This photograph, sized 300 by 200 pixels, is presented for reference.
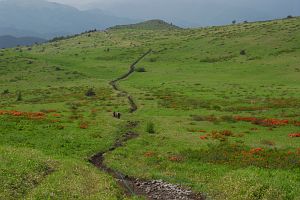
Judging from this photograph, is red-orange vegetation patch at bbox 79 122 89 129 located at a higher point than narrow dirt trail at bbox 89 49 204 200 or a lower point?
lower

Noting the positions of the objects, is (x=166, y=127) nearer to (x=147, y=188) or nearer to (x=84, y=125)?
(x=84, y=125)

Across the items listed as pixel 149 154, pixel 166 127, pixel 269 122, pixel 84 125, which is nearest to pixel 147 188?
pixel 149 154

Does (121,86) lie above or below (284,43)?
below

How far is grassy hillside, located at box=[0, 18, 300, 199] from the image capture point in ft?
92.6

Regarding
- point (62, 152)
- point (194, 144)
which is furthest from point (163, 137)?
point (62, 152)

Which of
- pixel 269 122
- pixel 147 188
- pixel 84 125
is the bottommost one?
pixel 84 125

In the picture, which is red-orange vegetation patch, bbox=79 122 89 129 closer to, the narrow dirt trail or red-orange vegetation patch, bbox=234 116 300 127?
the narrow dirt trail

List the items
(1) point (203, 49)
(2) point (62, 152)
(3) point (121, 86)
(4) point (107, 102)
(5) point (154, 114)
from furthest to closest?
1. (1) point (203, 49)
2. (3) point (121, 86)
3. (4) point (107, 102)
4. (5) point (154, 114)
5. (2) point (62, 152)

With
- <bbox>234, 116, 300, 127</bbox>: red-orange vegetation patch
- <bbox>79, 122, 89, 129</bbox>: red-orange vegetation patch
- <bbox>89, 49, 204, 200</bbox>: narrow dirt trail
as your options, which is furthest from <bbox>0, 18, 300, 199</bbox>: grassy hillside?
<bbox>89, 49, 204, 200</bbox>: narrow dirt trail

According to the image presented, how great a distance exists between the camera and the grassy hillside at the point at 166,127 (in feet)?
92.6

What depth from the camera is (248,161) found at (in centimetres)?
3519

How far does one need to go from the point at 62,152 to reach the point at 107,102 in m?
40.6

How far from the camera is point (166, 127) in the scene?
52.5 m

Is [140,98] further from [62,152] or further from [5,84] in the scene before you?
[5,84]
